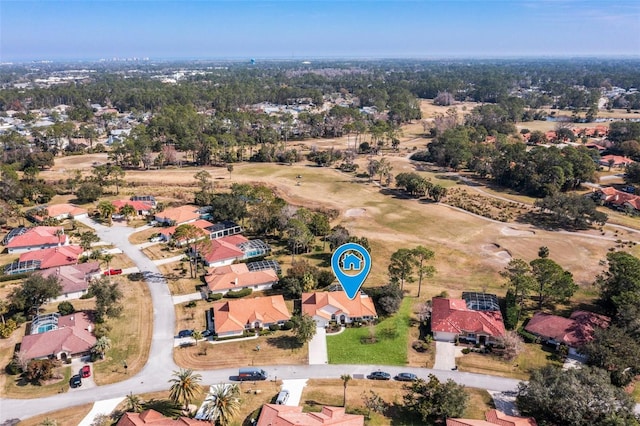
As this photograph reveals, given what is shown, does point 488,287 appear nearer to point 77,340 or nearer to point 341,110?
point 77,340

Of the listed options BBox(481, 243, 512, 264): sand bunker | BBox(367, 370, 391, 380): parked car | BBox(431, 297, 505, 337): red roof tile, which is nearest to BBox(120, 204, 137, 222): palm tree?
BBox(367, 370, 391, 380): parked car

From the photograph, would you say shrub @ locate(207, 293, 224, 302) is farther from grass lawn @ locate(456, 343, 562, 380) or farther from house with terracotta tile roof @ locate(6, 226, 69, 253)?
house with terracotta tile roof @ locate(6, 226, 69, 253)

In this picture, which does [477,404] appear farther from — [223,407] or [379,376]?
[223,407]

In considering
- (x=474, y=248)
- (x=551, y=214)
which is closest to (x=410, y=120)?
(x=551, y=214)

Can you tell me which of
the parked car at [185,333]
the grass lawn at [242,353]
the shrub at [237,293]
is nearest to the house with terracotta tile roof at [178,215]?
the shrub at [237,293]

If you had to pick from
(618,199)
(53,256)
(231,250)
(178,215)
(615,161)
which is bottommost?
(53,256)

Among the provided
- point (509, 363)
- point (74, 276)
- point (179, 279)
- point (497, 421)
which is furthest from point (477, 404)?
point (74, 276)
